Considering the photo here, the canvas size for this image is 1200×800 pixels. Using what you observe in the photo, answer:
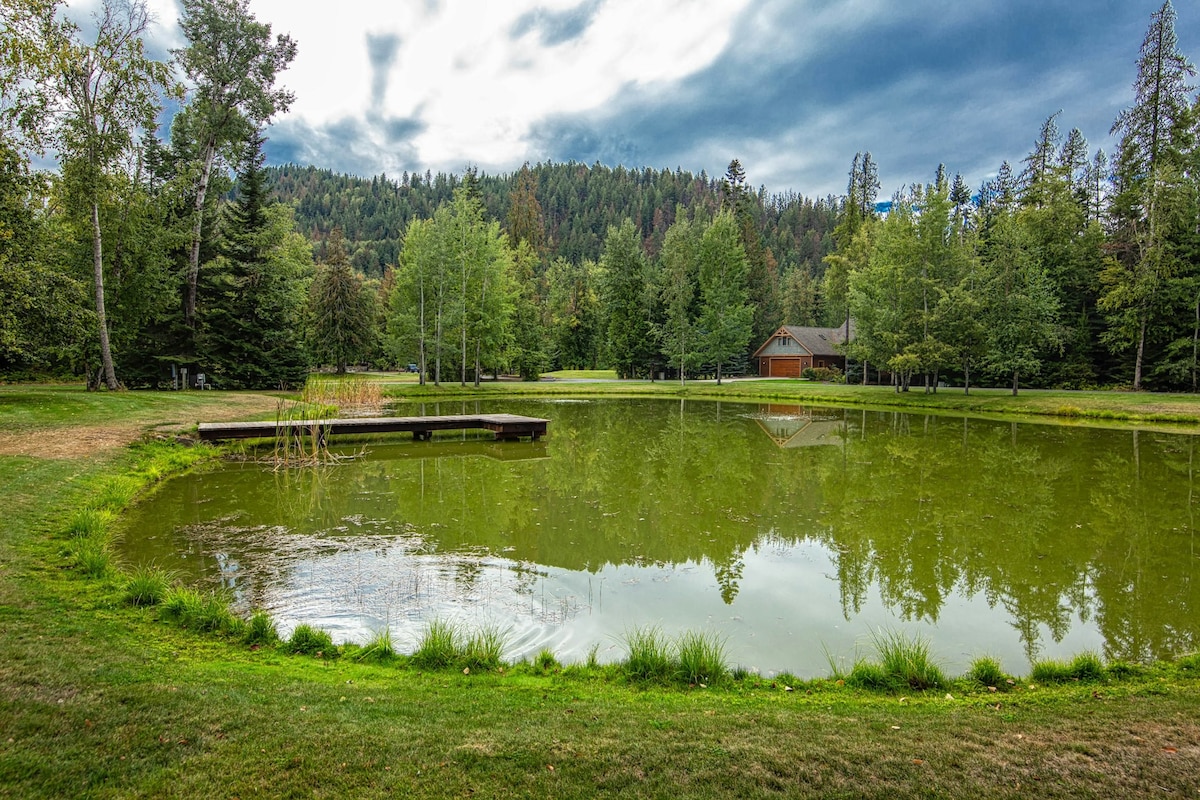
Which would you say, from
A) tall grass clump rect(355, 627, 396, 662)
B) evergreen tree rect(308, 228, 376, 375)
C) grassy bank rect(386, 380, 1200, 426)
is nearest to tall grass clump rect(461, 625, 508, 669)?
tall grass clump rect(355, 627, 396, 662)

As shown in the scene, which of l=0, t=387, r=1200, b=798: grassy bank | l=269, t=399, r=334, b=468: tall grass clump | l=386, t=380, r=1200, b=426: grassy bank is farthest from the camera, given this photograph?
l=386, t=380, r=1200, b=426: grassy bank

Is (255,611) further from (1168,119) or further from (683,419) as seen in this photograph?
(1168,119)

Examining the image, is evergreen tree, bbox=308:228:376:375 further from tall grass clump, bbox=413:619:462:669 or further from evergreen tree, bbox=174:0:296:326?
tall grass clump, bbox=413:619:462:669

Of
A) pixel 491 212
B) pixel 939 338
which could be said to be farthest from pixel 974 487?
pixel 491 212

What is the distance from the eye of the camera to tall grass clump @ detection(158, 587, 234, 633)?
222 inches

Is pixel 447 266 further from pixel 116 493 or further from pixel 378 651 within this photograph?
pixel 378 651

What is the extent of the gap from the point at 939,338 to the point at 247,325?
113ft

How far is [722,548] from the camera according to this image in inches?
343

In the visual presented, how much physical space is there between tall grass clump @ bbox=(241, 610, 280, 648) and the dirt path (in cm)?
907

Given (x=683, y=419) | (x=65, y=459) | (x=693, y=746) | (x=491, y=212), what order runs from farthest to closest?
(x=491, y=212) < (x=683, y=419) < (x=65, y=459) < (x=693, y=746)

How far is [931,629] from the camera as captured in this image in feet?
20.5

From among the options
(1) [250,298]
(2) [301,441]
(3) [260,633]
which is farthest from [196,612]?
(1) [250,298]

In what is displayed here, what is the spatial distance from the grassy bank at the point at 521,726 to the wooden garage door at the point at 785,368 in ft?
162

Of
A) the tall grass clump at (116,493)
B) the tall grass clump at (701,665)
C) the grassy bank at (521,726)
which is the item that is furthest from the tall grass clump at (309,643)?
the tall grass clump at (116,493)
